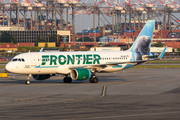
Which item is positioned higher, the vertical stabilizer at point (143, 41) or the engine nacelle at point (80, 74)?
the vertical stabilizer at point (143, 41)

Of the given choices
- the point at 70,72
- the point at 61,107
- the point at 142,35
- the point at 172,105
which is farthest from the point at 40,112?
the point at 142,35

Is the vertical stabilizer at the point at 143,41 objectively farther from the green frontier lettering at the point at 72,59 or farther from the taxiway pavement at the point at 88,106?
the taxiway pavement at the point at 88,106

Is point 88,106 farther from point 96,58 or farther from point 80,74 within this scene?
point 96,58

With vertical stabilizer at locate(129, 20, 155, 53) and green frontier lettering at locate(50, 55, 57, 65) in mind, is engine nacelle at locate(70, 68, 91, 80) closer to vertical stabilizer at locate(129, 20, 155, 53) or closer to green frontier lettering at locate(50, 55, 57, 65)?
green frontier lettering at locate(50, 55, 57, 65)

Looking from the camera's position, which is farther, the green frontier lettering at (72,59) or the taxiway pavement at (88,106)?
the green frontier lettering at (72,59)

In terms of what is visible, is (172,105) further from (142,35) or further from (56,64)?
(142,35)

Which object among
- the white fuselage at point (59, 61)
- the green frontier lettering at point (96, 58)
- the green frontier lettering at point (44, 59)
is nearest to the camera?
the white fuselage at point (59, 61)

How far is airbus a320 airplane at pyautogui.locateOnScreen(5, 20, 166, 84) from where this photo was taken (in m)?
39.7

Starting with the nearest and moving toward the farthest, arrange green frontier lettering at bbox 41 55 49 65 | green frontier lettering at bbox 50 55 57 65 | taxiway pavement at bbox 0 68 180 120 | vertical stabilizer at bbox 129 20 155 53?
taxiway pavement at bbox 0 68 180 120, green frontier lettering at bbox 41 55 49 65, green frontier lettering at bbox 50 55 57 65, vertical stabilizer at bbox 129 20 155 53

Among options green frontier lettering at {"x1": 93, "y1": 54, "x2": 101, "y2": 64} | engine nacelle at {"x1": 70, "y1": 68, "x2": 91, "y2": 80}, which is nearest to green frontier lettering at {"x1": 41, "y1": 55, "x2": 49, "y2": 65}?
engine nacelle at {"x1": 70, "y1": 68, "x2": 91, "y2": 80}

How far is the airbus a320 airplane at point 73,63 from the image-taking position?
39.7 meters

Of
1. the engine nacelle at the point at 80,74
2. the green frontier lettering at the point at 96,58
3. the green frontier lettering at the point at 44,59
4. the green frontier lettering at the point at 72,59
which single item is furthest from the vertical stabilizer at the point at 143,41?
the green frontier lettering at the point at 44,59

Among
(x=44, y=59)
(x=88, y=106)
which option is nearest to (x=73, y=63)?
(x=44, y=59)

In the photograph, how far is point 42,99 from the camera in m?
27.8
